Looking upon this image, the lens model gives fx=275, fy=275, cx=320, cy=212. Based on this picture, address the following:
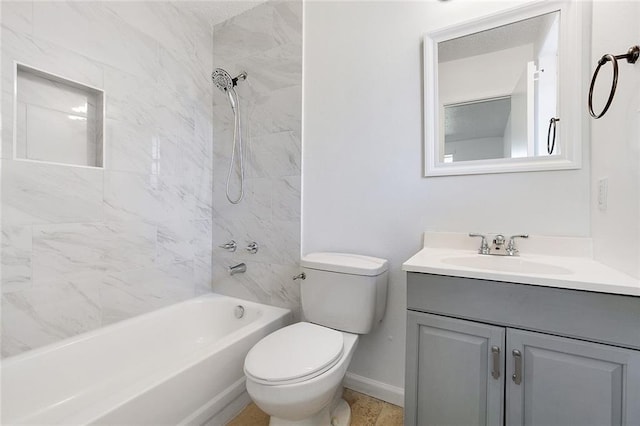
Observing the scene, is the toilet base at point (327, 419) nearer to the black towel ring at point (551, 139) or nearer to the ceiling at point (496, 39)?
the black towel ring at point (551, 139)

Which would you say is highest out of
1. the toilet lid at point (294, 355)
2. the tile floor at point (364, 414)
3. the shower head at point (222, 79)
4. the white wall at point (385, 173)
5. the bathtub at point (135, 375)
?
the shower head at point (222, 79)

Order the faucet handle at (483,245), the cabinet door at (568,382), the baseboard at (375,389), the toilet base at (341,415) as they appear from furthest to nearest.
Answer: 1. the baseboard at (375,389)
2. the toilet base at (341,415)
3. the faucet handle at (483,245)
4. the cabinet door at (568,382)

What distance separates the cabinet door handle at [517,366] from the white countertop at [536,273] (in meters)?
0.24

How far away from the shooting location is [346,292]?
1.42 m

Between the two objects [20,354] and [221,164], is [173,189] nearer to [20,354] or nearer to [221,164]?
[221,164]

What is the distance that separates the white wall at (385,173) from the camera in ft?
4.25

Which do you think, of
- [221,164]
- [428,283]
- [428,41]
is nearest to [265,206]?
[221,164]

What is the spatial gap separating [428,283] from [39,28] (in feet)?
6.81

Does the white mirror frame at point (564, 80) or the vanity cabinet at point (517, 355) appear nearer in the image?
the vanity cabinet at point (517, 355)

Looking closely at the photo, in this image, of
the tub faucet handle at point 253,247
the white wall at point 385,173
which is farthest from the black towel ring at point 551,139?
the tub faucet handle at point 253,247

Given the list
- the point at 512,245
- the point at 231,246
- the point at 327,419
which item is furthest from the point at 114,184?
the point at 512,245

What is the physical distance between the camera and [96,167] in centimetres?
150

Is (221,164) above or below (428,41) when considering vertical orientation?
below

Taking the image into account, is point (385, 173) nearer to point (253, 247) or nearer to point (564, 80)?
point (564, 80)
